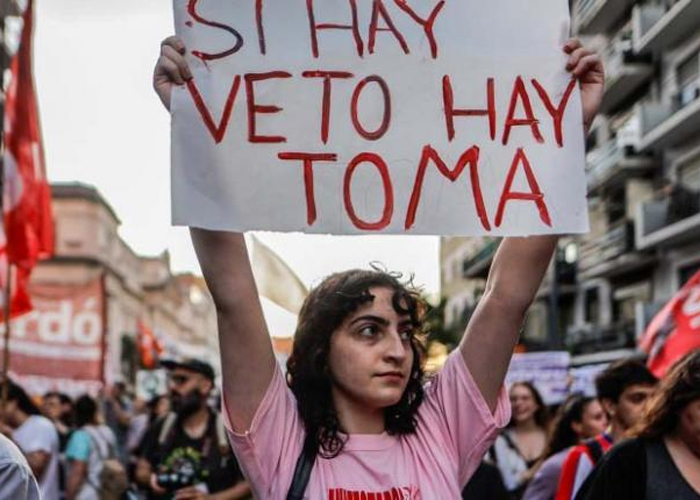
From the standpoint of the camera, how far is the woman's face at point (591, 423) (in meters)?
6.50

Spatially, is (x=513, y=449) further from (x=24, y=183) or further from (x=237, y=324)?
(x=237, y=324)

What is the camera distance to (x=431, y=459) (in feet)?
8.75

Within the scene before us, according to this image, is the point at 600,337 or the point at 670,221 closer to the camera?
the point at 670,221

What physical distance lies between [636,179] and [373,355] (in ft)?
95.0

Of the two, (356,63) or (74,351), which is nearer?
(356,63)

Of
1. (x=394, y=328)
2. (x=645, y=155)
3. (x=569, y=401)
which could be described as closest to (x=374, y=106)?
(x=394, y=328)

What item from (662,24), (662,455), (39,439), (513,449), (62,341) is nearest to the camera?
(662,455)

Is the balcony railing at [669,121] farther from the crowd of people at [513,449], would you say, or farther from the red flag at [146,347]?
the crowd of people at [513,449]

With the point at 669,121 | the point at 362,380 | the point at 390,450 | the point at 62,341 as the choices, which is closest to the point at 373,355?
the point at 362,380

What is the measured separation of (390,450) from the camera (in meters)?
2.66

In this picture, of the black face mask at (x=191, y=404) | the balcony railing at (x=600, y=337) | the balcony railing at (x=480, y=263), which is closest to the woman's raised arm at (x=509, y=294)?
the black face mask at (x=191, y=404)

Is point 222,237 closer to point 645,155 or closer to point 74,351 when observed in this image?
point 74,351

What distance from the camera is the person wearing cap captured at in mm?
5863

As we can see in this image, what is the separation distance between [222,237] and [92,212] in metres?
69.2
